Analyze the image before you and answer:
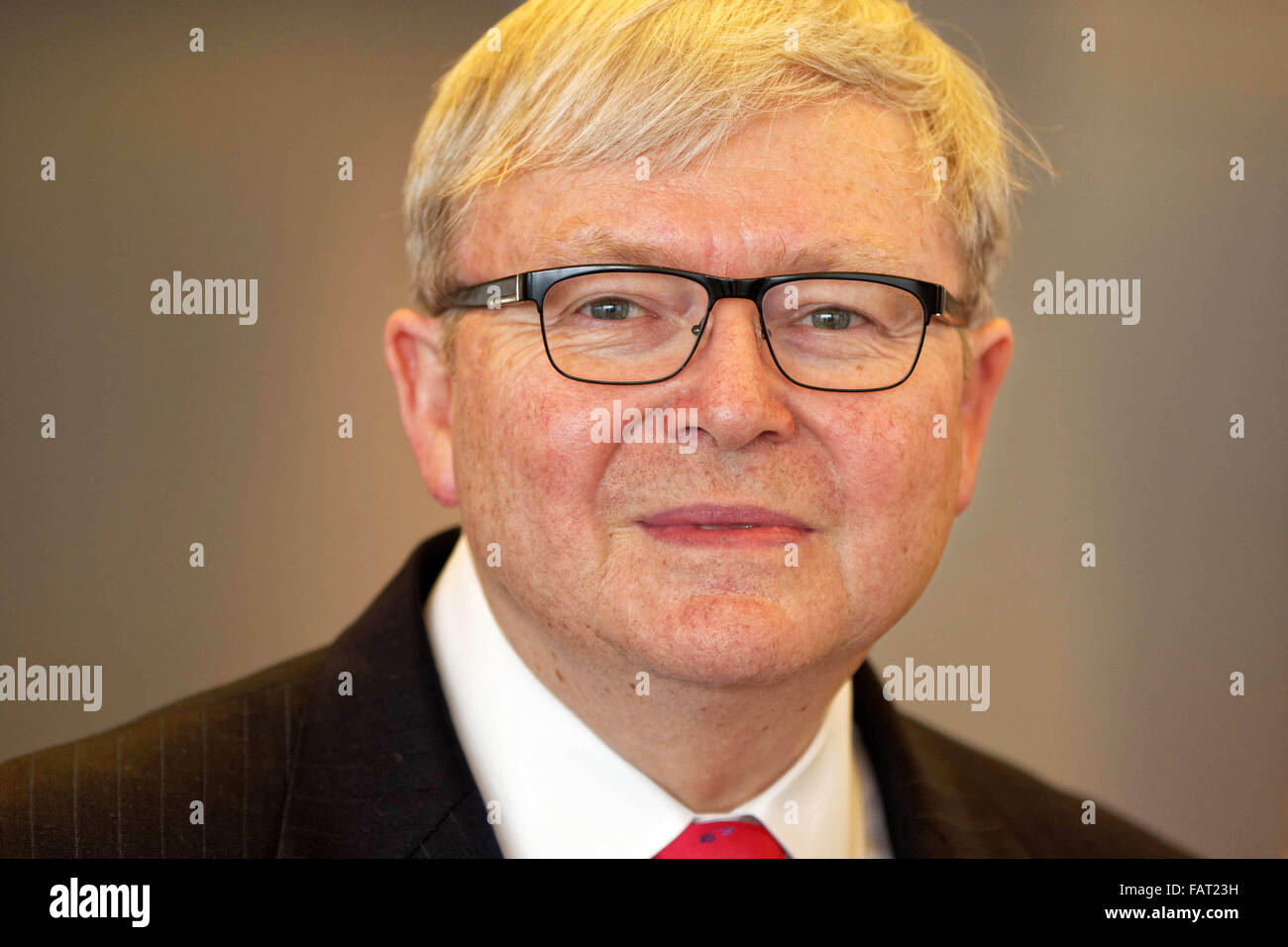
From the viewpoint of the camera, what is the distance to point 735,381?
148 cm

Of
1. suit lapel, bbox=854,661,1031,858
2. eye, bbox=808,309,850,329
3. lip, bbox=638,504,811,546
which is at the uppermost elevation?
eye, bbox=808,309,850,329

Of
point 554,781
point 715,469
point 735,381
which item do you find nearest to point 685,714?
point 554,781

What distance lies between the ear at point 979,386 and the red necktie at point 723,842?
1.85ft

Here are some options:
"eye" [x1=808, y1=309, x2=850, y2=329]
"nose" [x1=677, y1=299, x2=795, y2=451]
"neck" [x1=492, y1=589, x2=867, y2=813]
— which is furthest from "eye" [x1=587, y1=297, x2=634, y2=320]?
"neck" [x1=492, y1=589, x2=867, y2=813]

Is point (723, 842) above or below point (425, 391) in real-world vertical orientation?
below

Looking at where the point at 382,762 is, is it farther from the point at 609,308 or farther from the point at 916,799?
the point at 916,799

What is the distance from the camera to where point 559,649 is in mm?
1656

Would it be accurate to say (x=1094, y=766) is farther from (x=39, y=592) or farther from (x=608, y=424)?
(x=39, y=592)

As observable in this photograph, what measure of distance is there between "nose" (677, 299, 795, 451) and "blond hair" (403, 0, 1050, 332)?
220 millimetres

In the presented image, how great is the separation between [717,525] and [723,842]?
1.59 ft

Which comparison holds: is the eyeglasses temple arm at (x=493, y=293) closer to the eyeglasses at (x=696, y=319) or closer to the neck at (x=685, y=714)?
the eyeglasses at (x=696, y=319)

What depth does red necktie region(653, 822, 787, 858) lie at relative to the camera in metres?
1.69

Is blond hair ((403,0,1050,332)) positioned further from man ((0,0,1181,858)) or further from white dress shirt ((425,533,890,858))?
white dress shirt ((425,533,890,858))

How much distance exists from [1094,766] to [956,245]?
102 cm
